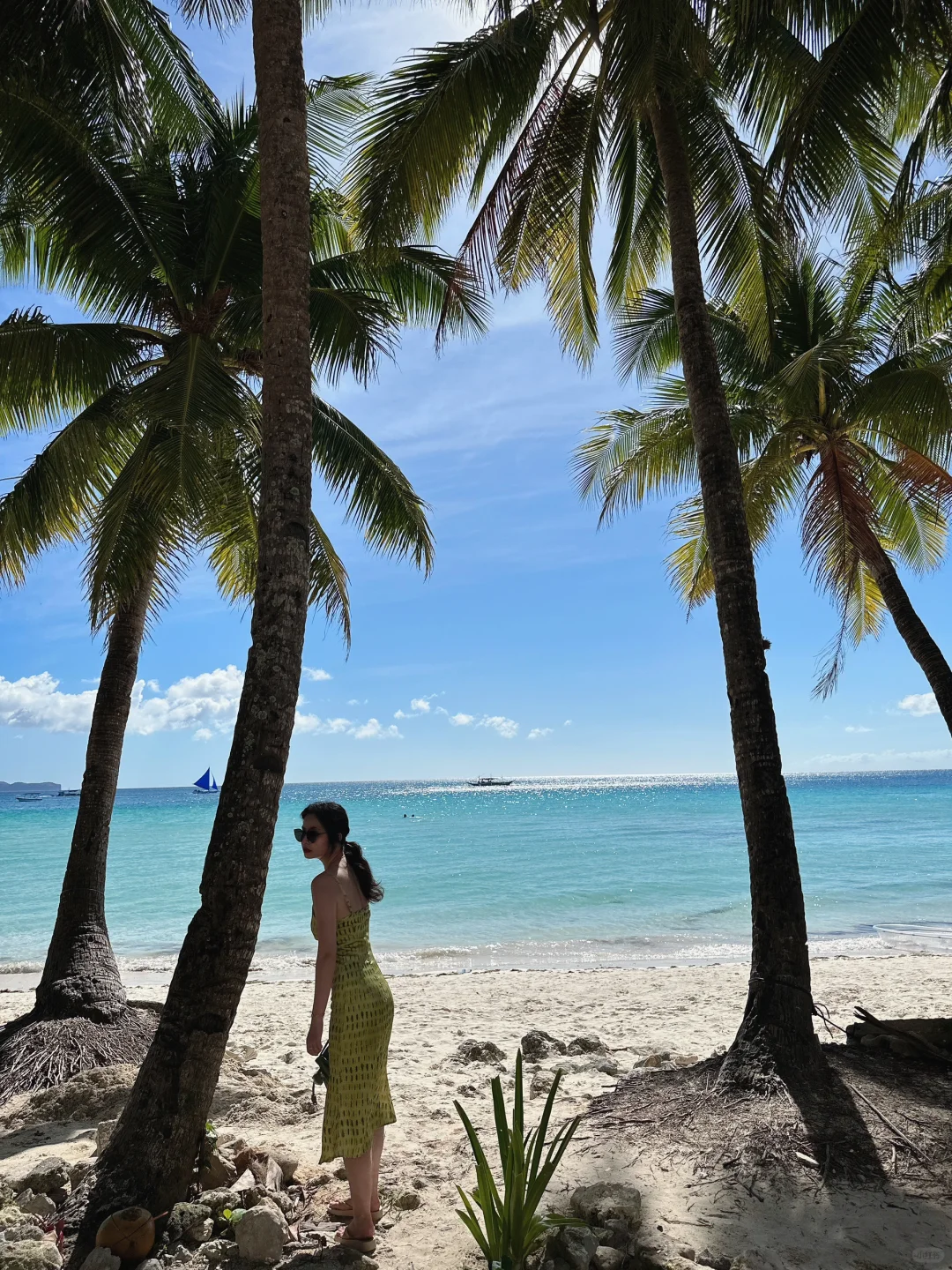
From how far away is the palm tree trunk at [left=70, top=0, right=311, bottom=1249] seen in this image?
370cm

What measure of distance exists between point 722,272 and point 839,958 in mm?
10825

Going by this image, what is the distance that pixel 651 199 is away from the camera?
28.3 ft

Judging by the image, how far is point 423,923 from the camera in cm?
1861

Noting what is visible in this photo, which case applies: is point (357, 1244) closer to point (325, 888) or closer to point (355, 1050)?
point (355, 1050)

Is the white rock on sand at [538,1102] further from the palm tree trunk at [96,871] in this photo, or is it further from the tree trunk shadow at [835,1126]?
the palm tree trunk at [96,871]

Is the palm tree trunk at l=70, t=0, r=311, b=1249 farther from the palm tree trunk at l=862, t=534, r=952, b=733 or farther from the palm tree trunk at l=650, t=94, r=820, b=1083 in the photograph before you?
the palm tree trunk at l=862, t=534, r=952, b=733

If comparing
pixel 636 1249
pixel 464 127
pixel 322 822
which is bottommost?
pixel 636 1249

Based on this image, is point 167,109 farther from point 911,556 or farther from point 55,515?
point 911,556

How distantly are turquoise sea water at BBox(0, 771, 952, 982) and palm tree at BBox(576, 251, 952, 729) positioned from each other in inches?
294

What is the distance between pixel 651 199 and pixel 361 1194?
28.3 feet

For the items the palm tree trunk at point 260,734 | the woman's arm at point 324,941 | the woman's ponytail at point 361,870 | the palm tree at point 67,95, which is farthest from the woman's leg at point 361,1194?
the palm tree at point 67,95

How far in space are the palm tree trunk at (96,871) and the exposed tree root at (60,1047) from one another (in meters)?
0.10

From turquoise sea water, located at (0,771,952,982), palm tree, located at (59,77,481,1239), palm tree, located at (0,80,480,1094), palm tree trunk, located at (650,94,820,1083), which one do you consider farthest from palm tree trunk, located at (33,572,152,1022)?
turquoise sea water, located at (0,771,952,982)

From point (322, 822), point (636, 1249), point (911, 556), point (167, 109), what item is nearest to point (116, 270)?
point (167, 109)
